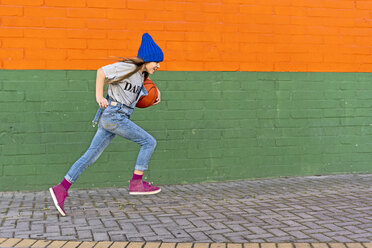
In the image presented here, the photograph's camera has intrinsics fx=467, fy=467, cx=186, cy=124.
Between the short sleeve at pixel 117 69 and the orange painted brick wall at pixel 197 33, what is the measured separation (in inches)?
57.2

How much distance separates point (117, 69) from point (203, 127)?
218cm

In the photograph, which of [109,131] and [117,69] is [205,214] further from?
[117,69]

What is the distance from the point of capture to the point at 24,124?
6363 millimetres

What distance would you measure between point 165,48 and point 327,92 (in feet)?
8.94

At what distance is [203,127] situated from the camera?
6965 mm

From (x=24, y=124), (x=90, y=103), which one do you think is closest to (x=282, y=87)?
(x=90, y=103)

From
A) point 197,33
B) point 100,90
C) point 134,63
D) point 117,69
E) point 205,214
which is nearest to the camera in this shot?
point 205,214

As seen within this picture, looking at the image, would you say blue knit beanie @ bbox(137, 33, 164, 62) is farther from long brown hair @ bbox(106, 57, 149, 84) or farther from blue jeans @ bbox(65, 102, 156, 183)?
blue jeans @ bbox(65, 102, 156, 183)

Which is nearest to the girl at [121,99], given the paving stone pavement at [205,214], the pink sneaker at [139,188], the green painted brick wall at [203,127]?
the pink sneaker at [139,188]

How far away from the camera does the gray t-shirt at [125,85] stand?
5.16 metres

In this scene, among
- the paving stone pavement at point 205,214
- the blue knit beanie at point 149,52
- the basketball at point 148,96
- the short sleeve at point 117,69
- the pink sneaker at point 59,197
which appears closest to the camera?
the paving stone pavement at point 205,214

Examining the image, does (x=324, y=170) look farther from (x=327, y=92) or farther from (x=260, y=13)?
(x=260, y=13)

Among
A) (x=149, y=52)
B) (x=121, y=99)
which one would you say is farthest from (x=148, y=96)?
(x=149, y=52)

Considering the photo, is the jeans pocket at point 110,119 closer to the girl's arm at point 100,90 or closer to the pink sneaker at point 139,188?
the girl's arm at point 100,90
